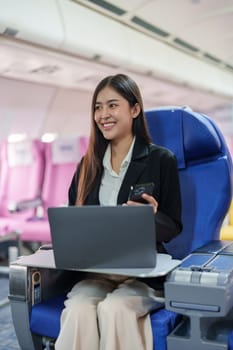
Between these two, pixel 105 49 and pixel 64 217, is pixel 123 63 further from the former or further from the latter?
pixel 64 217

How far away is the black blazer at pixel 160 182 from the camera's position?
183 centimetres

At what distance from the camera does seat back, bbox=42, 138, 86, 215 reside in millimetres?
4312

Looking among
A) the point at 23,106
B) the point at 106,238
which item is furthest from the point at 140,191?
the point at 23,106

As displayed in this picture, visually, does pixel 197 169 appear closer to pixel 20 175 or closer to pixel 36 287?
pixel 36 287

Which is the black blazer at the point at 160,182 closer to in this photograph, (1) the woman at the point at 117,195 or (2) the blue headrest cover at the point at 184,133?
(1) the woman at the point at 117,195

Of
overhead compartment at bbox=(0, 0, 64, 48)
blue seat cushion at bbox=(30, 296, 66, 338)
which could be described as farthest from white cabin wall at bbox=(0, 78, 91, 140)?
blue seat cushion at bbox=(30, 296, 66, 338)

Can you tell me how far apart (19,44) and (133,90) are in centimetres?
138

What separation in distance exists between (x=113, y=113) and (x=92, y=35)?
173 cm

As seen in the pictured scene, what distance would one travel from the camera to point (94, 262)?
1.53 metres

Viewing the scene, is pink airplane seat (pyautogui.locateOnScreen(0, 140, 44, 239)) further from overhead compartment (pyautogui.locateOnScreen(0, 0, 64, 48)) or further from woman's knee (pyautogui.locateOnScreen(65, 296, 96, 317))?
woman's knee (pyautogui.locateOnScreen(65, 296, 96, 317))

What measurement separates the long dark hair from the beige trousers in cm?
50

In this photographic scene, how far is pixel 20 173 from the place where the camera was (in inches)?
186

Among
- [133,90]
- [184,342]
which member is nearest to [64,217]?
[184,342]

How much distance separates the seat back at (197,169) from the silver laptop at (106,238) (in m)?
0.67
